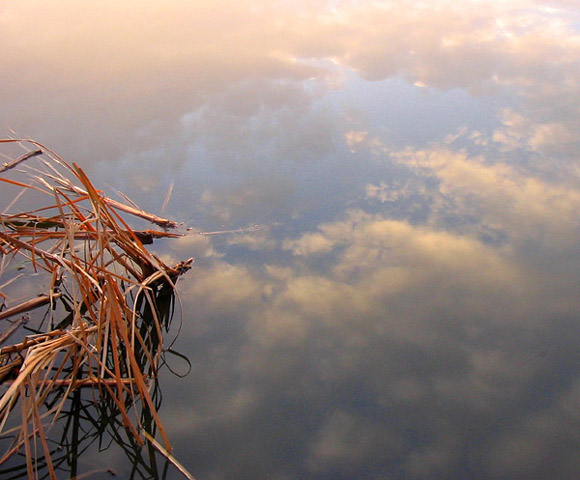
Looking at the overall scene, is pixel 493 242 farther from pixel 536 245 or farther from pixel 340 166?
pixel 340 166

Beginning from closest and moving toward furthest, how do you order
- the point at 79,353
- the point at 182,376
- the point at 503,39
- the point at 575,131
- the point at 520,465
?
the point at 520,465 → the point at 79,353 → the point at 182,376 → the point at 575,131 → the point at 503,39

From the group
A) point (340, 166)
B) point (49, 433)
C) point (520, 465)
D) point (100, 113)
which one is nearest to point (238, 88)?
point (100, 113)

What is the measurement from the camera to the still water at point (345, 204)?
4.08ft

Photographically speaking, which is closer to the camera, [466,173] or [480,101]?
[466,173]

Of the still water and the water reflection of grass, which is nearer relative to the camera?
the water reflection of grass

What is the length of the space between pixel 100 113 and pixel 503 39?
2.05 metres

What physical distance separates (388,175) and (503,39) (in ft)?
5.02

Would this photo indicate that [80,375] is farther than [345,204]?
No

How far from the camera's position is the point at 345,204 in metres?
1.96

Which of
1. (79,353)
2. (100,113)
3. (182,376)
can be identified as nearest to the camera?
(79,353)

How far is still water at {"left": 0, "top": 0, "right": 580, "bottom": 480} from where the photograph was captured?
124 cm

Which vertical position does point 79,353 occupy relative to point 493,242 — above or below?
above

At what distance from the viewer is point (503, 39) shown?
315cm

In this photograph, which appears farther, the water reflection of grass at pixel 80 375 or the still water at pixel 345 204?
the still water at pixel 345 204
